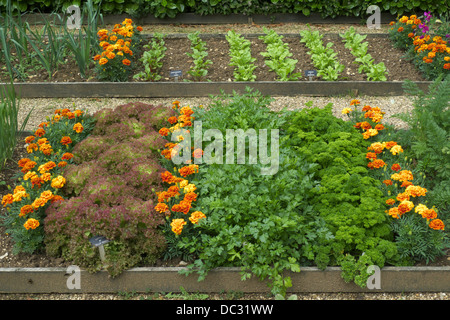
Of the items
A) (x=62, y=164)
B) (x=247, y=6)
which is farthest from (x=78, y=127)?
(x=247, y=6)

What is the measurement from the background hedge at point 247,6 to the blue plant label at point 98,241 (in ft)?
18.2

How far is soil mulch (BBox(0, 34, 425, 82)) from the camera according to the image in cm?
620

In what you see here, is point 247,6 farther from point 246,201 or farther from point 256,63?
point 246,201

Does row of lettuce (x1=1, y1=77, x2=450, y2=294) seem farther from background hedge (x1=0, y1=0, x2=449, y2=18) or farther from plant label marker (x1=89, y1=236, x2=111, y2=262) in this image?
background hedge (x1=0, y1=0, x2=449, y2=18)

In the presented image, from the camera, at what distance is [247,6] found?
8.22 meters

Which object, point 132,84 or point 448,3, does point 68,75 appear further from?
point 448,3

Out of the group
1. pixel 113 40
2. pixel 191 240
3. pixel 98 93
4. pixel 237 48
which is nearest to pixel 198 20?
pixel 237 48

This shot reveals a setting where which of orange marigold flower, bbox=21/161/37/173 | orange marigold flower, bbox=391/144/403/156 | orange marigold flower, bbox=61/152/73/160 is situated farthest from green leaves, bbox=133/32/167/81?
orange marigold flower, bbox=391/144/403/156

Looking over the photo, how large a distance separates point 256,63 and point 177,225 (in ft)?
12.5

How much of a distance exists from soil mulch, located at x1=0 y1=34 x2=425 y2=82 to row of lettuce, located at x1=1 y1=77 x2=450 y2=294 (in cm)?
198

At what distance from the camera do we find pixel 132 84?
19.5 ft

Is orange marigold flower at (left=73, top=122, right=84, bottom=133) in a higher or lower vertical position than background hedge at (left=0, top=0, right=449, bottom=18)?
lower

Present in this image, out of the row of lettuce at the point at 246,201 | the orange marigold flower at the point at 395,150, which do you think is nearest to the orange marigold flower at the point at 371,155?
the row of lettuce at the point at 246,201

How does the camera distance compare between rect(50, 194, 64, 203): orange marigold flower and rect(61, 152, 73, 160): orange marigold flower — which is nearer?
rect(50, 194, 64, 203): orange marigold flower
